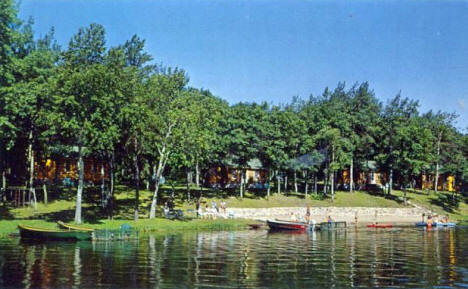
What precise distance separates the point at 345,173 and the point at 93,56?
70.4m

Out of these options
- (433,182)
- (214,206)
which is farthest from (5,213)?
(433,182)

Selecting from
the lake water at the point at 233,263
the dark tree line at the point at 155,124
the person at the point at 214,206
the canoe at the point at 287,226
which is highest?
the dark tree line at the point at 155,124

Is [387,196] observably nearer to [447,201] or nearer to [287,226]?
[447,201]

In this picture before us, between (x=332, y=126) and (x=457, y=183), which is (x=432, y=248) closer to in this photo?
(x=332, y=126)

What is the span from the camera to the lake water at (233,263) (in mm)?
26594

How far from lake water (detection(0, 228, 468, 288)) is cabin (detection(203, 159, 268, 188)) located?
42.6 m

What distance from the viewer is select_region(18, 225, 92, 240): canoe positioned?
4331 centimetres

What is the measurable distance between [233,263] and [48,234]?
1867cm

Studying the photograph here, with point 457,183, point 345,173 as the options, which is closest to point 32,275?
point 345,173

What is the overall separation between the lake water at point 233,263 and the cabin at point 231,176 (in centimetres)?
4261

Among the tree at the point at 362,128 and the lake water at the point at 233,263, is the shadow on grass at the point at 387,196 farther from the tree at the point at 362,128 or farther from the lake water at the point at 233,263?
the lake water at the point at 233,263

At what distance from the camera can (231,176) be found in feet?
328

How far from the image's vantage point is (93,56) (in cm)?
5156

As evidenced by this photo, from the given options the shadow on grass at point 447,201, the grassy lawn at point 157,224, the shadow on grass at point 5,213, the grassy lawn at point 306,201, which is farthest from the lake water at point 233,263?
the shadow on grass at point 447,201
